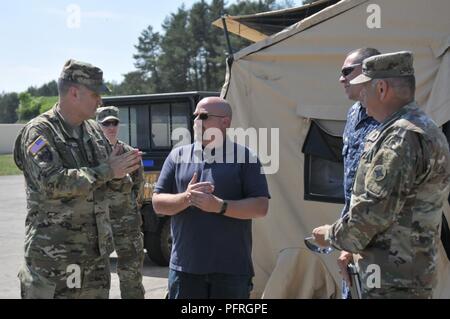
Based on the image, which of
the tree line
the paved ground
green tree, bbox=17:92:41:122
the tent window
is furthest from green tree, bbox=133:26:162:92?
the tent window

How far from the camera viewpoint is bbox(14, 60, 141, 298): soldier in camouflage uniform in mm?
2812

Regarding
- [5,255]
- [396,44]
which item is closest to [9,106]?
[5,255]

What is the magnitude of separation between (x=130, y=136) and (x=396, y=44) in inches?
154

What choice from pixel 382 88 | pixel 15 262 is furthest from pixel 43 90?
pixel 382 88

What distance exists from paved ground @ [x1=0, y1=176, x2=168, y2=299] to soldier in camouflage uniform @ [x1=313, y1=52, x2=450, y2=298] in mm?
3587

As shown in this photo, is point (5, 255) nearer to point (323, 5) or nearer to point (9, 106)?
point (323, 5)

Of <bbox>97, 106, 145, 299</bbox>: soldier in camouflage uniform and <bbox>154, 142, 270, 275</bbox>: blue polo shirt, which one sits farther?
<bbox>97, 106, 145, 299</bbox>: soldier in camouflage uniform

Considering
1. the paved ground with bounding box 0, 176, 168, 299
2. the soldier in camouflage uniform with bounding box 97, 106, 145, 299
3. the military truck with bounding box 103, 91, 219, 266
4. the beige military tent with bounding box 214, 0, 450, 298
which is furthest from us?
the military truck with bounding box 103, 91, 219, 266

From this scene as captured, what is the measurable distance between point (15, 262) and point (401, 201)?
6.39 m

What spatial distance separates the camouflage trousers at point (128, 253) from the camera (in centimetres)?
407

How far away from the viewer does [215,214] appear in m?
3.12

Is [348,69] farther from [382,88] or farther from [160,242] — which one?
[160,242]

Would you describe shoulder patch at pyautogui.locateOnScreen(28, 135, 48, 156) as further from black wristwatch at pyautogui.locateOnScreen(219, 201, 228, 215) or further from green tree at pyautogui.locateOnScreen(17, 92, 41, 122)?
green tree at pyautogui.locateOnScreen(17, 92, 41, 122)

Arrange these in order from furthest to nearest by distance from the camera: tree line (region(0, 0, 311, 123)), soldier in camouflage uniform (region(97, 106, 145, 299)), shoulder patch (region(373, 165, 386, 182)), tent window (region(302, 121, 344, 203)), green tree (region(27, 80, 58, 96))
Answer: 1. green tree (region(27, 80, 58, 96))
2. tree line (region(0, 0, 311, 123))
3. tent window (region(302, 121, 344, 203))
4. soldier in camouflage uniform (region(97, 106, 145, 299))
5. shoulder patch (region(373, 165, 386, 182))
